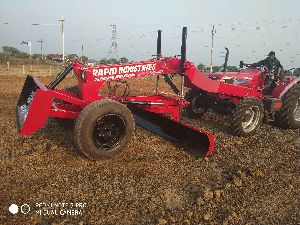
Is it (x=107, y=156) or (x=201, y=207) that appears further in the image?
(x=107, y=156)

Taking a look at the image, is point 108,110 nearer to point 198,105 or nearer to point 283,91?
point 198,105

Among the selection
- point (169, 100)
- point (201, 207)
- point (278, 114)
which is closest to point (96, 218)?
point (201, 207)

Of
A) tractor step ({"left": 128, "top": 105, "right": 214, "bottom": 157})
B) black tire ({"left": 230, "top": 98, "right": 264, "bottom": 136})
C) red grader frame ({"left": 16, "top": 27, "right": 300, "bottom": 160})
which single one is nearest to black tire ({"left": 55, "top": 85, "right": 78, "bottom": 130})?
red grader frame ({"left": 16, "top": 27, "right": 300, "bottom": 160})

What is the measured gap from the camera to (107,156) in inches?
201

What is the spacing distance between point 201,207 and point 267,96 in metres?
5.14

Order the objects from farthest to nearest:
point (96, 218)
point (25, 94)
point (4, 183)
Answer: point (25, 94) → point (4, 183) → point (96, 218)

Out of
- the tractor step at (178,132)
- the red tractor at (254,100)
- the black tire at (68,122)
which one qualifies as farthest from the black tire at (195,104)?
the black tire at (68,122)

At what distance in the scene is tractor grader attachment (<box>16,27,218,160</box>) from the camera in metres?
4.90

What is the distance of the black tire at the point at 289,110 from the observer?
7980mm

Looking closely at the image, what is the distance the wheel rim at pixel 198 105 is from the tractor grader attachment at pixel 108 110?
1807 mm

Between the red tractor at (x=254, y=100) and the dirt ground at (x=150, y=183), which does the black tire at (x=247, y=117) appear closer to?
the red tractor at (x=254, y=100)

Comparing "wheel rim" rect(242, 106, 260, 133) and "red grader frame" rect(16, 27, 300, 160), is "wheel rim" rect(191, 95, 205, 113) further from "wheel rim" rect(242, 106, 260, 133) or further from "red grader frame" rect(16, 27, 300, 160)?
"wheel rim" rect(242, 106, 260, 133)

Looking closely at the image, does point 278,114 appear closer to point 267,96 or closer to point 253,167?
point 267,96

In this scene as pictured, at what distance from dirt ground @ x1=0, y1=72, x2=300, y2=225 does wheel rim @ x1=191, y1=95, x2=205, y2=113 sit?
6.33 feet
